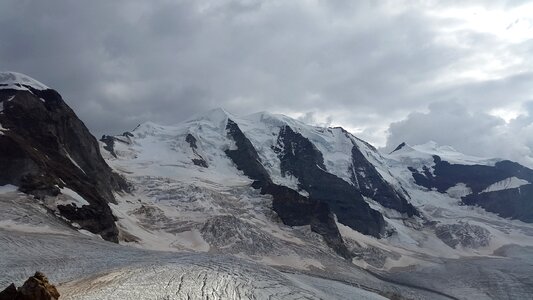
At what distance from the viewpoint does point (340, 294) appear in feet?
199

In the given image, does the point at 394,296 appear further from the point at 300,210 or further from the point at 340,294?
the point at 300,210

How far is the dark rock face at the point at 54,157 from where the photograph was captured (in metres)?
108

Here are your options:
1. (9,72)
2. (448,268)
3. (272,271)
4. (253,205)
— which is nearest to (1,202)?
(272,271)

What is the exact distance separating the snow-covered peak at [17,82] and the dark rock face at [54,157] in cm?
263

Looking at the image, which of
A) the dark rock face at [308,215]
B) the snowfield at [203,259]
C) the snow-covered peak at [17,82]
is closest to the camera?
the snowfield at [203,259]

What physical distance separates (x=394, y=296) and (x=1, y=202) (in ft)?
225

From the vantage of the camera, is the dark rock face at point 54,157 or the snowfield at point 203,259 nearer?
the snowfield at point 203,259

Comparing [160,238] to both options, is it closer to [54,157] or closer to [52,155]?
[54,157]

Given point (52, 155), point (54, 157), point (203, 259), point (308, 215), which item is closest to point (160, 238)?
point (54, 157)

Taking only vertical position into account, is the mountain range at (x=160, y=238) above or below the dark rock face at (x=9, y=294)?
above

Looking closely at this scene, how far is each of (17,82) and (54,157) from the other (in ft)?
108

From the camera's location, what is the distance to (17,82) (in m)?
154

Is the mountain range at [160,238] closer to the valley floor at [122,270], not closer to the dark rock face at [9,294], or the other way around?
the valley floor at [122,270]

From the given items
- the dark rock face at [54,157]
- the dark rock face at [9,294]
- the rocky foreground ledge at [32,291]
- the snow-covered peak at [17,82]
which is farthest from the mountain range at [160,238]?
the dark rock face at [9,294]
